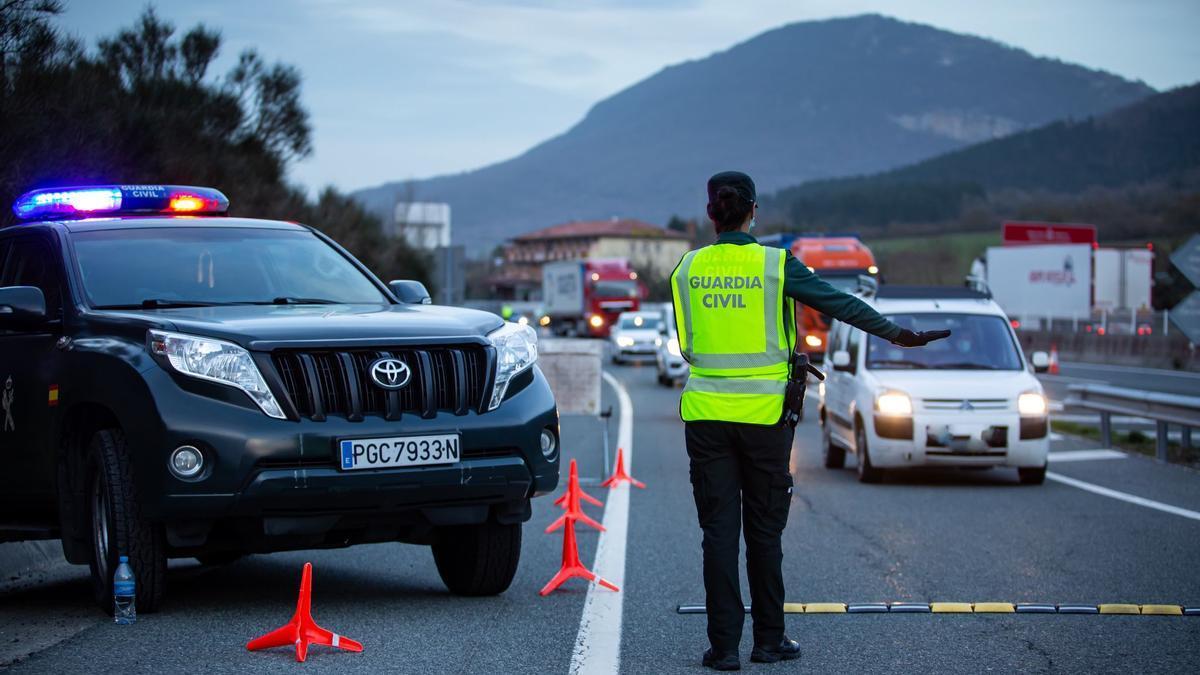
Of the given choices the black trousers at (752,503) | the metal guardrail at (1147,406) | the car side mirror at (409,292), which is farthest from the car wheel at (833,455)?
the black trousers at (752,503)

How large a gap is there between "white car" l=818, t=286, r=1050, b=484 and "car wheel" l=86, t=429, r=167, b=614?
7.68 m

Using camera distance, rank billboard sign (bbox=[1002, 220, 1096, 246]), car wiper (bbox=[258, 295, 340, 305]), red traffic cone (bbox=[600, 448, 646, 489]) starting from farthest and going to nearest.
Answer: billboard sign (bbox=[1002, 220, 1096, 246]) → red traffic cone (bbox=[600, 448, 646, 489]) → car wiper (bbox=[258, 295, 340, 305])

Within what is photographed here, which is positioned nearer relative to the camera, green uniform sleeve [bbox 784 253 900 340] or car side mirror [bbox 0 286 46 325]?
green uniform sleeve [bbox 784 253 900 340]

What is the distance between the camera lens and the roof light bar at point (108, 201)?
8414 millimetres

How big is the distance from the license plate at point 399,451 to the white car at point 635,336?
1692 inches

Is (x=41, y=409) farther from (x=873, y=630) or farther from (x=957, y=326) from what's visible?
(x=957, y=326)

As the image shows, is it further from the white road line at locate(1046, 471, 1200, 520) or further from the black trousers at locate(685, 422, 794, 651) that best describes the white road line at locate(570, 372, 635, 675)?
→ the white road line at locate(1046, 471, 1200, 520)

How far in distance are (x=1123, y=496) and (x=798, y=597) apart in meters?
6.13

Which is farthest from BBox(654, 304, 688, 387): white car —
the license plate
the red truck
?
the red truck

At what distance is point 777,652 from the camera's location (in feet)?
19.6

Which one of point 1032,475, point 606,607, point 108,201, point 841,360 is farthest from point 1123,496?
point 108,201

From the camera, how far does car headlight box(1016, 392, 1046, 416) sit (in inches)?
541

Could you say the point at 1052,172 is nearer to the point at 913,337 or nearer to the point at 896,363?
the point at 896,363

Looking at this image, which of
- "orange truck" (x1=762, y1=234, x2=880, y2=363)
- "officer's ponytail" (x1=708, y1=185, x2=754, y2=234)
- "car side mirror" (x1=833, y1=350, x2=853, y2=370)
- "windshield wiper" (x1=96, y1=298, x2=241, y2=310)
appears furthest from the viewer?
"orange truck" (x1=762, y1=234, x2=880, y2=363)
